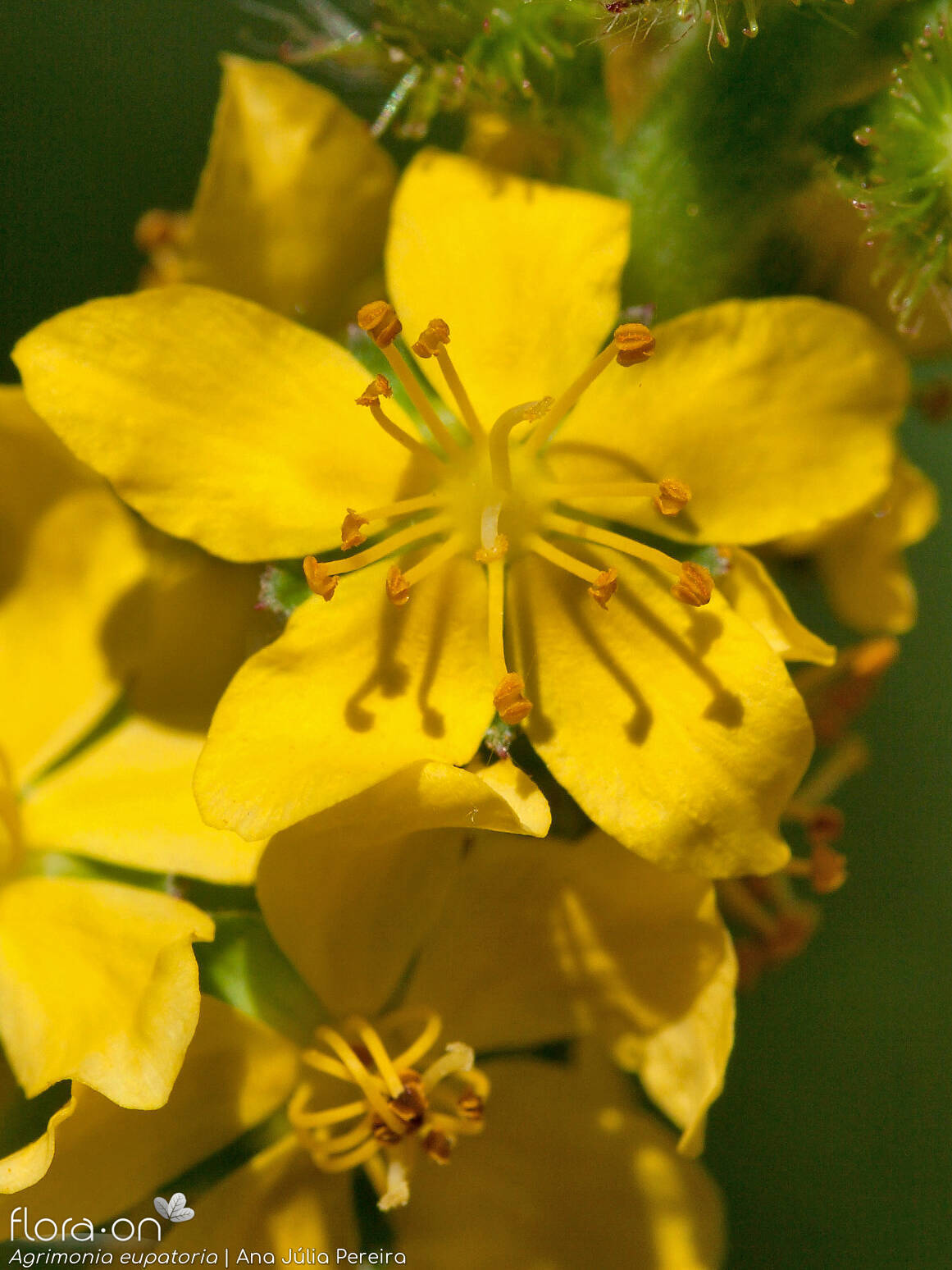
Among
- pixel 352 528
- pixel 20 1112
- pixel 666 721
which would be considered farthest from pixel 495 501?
pixel 20 1112

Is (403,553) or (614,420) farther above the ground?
(614,420)

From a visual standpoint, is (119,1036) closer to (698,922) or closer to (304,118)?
(698,922)

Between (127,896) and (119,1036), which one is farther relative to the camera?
(127,896)

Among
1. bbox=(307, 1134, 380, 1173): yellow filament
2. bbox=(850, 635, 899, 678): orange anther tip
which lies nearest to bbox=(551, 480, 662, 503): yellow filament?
bbox=(850, 635, 899, 678): orange anther tip

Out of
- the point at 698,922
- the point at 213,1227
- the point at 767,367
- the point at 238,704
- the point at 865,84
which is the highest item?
the point at 865,84

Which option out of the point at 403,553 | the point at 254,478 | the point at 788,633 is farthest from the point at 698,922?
the point at 254,478

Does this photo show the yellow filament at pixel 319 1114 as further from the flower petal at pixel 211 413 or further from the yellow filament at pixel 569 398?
the yellow filament at pixel 569 398

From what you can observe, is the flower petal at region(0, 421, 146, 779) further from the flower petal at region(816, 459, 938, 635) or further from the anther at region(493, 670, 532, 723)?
the flower petal at region(816, 459, 938, 635)
